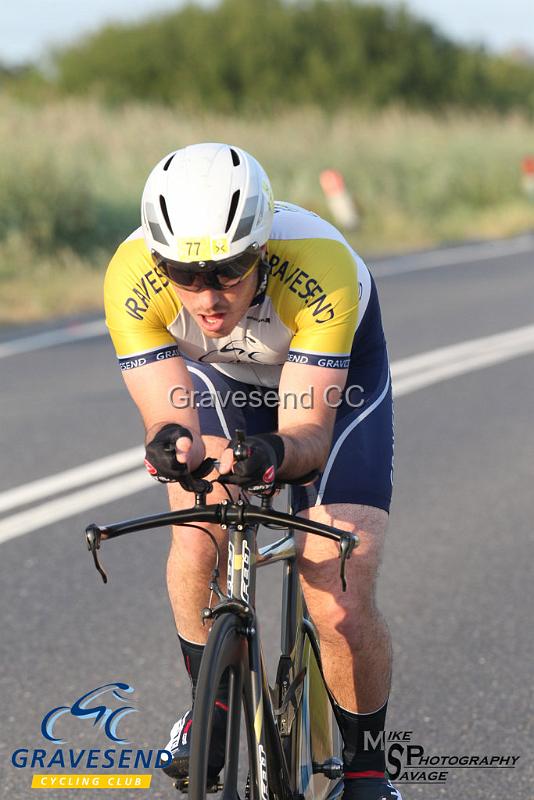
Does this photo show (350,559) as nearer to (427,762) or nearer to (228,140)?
(427,762)

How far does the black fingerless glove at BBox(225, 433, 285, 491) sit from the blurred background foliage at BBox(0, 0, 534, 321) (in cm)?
918

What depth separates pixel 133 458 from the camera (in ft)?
22.9

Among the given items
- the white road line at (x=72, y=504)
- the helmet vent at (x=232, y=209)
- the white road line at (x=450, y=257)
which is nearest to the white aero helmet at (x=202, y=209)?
the helmet vent at (x=232, y=209)

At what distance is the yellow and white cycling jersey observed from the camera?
3.18 meters

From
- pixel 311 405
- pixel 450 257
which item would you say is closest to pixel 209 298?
pixel 311 405

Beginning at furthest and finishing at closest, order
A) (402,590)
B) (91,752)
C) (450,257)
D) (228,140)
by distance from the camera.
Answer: (228,140) < (450,257) < (402,590) < (91,752)

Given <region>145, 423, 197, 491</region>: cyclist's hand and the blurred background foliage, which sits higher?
the blurred background foliage

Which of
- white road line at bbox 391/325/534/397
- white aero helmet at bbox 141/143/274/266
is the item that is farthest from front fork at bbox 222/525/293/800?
white road line at bbox 391/325/534/397

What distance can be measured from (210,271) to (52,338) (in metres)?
7.69

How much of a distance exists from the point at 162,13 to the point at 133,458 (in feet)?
150

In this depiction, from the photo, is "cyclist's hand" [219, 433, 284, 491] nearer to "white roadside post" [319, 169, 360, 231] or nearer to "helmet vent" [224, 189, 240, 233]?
"helmet vent" [224, 189, 240, 233]

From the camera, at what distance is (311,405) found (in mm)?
3092

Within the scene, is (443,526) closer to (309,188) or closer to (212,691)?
(212,691)

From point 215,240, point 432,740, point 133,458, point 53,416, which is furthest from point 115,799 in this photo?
point 53,416
